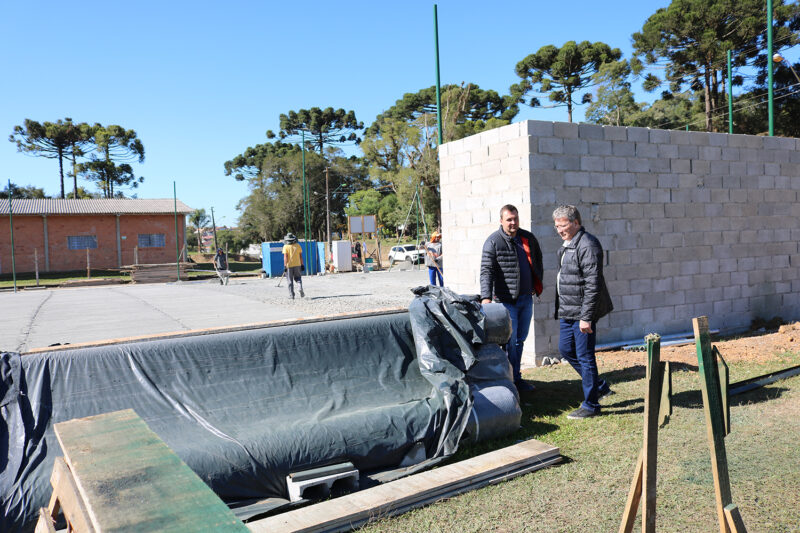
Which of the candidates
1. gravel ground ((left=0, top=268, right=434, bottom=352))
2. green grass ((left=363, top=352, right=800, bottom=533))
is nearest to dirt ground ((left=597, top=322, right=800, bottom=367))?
green grass ((left=363, top=352, right=800, bottom=533))

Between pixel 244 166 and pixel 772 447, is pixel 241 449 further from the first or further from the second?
pixel 244 166

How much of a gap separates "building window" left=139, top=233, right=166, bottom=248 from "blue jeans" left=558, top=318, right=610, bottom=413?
37.5 meters

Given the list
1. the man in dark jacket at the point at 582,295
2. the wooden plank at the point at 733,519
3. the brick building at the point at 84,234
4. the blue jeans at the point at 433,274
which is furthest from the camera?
the brick building at the point at 84,234

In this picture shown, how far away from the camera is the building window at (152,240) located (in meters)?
38.0

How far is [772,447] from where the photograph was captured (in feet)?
13.7

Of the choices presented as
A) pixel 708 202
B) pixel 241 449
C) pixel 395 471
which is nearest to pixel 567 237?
pixel 395 471

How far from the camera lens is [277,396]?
4277mm

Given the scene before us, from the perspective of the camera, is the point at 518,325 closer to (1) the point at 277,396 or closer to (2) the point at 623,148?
(1) the point at 277,396

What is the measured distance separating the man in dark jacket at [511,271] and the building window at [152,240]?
121 ft

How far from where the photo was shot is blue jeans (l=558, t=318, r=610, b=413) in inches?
195

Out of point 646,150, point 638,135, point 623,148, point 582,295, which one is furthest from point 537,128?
point 582,295

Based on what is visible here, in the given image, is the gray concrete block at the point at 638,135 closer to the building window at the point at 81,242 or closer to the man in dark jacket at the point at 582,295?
the man in dark jacket at the point at 582,295

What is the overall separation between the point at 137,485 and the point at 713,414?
190cm

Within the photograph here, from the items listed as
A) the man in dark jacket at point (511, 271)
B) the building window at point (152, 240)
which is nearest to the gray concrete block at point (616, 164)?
the man in dark jacket at point (511, 271)
